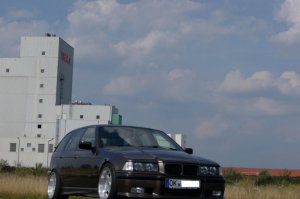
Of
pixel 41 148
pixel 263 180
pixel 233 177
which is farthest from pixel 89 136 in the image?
pixel 41 148

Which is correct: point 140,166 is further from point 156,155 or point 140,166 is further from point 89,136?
point 89,136

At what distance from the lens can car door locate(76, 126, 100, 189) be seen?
10753 millimetres

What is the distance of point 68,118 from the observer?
109m

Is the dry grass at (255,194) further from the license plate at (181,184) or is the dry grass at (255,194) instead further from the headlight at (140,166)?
the headlight at (140,166)

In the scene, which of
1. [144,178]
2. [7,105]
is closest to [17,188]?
[144,178]

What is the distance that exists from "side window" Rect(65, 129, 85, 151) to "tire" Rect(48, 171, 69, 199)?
0.67 meters

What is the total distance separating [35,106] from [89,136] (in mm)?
102981

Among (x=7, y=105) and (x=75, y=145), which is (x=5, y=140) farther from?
(x=75, y=145)

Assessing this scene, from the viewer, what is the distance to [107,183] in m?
10.2

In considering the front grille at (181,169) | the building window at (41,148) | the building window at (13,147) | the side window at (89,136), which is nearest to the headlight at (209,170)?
the front grille at (181,169)

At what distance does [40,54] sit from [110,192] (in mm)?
106168

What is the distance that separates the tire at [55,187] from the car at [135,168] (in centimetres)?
35

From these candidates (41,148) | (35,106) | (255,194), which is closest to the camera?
(255,194)

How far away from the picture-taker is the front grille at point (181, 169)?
9.66 meters
